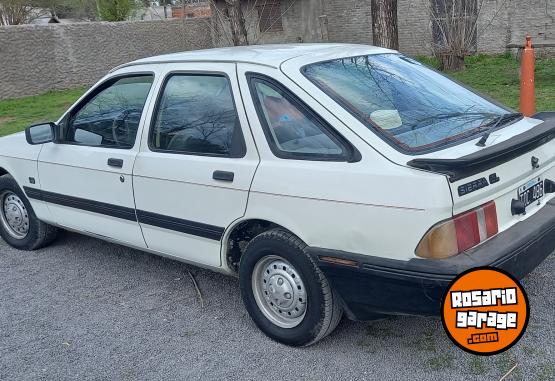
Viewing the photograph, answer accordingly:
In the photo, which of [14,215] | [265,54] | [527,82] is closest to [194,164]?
[265,54]

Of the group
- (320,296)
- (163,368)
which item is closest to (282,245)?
(320,296)

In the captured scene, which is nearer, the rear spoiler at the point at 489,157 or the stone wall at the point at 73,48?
the rear spoiler at the point at 489,157

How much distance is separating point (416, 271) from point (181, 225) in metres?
1.64

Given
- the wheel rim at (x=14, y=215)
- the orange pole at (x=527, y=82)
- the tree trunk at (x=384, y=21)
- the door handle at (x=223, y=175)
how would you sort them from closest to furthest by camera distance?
the door handle at (x=223, y=175), the wheel rim at (x=14, y=215), the orange pole at (x=527, y=82), the tree trunk at (x=384, y=21)

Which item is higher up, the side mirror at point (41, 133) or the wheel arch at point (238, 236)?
the side mirror at point (41, 133)

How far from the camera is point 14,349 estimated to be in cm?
376

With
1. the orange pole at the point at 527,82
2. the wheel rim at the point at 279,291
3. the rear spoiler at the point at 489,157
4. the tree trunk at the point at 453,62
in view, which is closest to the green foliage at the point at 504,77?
the tree trunk at the point at 453,62

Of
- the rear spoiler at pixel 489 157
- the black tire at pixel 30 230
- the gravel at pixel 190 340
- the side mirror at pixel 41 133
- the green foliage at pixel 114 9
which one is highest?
the green foliage at pixel 114 9

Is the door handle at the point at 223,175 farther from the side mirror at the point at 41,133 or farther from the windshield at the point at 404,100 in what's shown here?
the side mirror at the point at 41,133

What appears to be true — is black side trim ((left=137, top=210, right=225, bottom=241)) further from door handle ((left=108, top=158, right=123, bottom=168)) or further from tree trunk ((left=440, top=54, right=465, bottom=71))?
tree trunk ((left=440, top=54, right=465, bottom=71))

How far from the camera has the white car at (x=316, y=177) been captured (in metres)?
2.90

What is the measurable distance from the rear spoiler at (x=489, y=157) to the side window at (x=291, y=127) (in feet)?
1.59

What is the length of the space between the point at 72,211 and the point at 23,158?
74 centimetres

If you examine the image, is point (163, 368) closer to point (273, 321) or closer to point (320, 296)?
point (273, 321)
